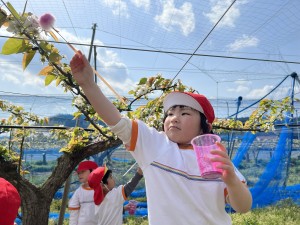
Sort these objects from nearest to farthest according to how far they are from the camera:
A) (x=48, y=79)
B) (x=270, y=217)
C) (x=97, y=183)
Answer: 1. (x=48, y=79)
2. (x=97, y=183)
3. (x=270, y=217)

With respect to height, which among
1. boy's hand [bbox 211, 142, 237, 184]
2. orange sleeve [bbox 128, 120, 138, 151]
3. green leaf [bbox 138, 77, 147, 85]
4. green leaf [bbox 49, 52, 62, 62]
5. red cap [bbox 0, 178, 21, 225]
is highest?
green leaf [bbox 138, 77, 147, 85]

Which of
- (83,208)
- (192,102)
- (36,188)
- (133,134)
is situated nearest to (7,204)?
(133,134)

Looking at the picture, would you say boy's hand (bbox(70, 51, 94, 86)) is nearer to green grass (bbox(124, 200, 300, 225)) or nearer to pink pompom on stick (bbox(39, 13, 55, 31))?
pink pompom on stick (bbox(39, 13, 55, 31))

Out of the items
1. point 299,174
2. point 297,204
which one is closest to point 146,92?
point 297,204

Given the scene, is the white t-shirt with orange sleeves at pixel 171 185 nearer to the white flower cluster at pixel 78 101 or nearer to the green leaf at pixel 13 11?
the green leaf at pixel 13 11

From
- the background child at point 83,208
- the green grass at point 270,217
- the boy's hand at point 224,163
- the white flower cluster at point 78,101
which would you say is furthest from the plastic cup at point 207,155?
the green grass at point 270,217

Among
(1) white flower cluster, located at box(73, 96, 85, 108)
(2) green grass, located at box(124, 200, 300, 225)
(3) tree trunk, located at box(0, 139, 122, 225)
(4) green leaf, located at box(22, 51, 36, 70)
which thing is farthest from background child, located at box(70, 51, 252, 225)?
(2) green grass, located at box(124, 200, 300, 225)

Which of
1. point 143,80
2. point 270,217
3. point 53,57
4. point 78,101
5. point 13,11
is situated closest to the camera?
point 13,11

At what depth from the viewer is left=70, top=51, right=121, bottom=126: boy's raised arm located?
2.94ft

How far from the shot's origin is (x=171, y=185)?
3.25 ft

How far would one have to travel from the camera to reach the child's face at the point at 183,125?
3.59ft

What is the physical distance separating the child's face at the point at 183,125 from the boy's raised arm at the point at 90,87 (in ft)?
0.73

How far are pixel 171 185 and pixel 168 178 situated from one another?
0.07 ft

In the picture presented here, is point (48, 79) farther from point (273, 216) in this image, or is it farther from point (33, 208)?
point (273, 216)
